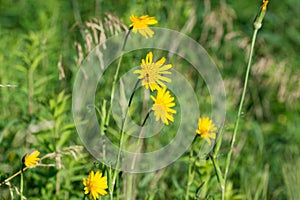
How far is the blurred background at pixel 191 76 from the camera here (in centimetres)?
A: 246

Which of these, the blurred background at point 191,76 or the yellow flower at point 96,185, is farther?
the blurred background at point 191,76

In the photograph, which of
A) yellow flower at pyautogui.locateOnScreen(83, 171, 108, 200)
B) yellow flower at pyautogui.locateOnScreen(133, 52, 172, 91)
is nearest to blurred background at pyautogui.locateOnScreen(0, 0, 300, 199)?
yellow flower at pyautogui.locateOnScreen(83, 171, 108, 200)

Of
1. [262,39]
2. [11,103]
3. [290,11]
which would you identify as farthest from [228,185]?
[290,11]

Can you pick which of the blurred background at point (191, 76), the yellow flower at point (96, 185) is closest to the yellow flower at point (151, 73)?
the yellow flower at point (96, 185)

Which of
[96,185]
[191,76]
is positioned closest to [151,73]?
[96,185]

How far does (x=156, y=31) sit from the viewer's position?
2.90 metres

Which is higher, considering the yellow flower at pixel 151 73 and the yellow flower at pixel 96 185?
the yellow flower at pixel 151 73

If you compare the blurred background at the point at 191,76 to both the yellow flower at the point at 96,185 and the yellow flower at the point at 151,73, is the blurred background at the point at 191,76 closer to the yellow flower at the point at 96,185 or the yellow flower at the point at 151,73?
the yellow flower at the point at 96,185

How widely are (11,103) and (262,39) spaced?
5.04 ft

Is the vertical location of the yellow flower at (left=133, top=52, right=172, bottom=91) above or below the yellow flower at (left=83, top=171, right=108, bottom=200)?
above

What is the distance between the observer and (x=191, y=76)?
3494 mm

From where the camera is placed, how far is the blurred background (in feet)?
8.07

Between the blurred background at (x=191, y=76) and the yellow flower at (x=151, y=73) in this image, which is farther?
the blurred background at (x=191, y=76)

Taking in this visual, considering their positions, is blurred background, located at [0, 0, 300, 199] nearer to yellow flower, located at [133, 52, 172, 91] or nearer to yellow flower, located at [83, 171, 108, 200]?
yellow flower, located at [83, 171, 108, 200]
